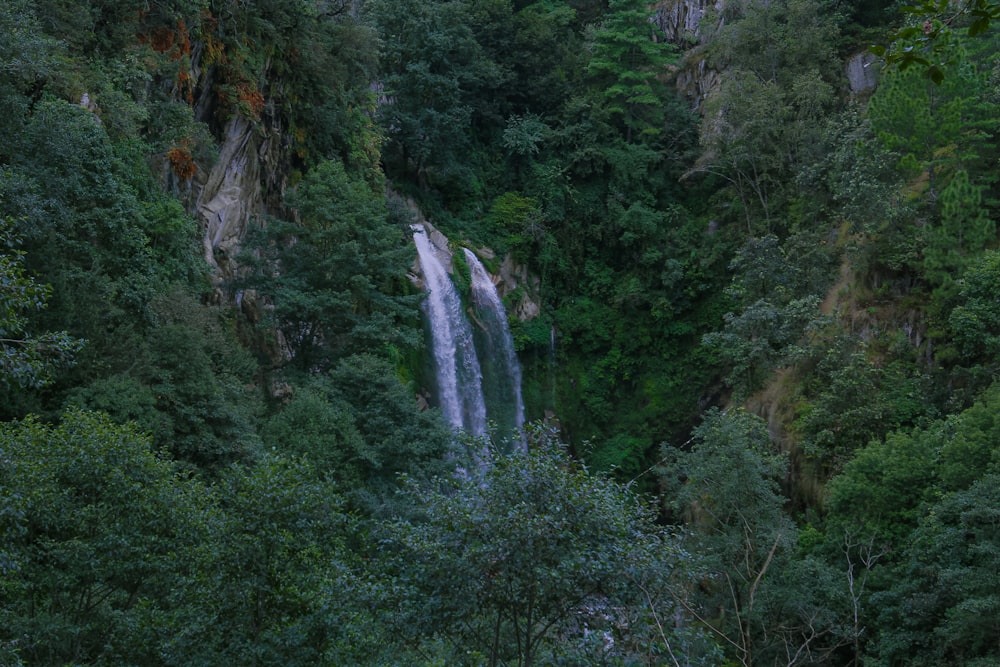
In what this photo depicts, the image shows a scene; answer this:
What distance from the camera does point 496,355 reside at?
85.8 feet

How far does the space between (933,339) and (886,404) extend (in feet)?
7.68

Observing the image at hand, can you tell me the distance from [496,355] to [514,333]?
1383 millimetres

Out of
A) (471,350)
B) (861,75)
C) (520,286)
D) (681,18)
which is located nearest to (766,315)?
(471,350)

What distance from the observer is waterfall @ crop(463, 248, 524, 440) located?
25562mm

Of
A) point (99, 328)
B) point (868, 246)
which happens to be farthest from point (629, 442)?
point (99, 328)

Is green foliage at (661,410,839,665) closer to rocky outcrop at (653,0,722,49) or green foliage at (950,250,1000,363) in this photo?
green foliage at (950,250,1000,363)

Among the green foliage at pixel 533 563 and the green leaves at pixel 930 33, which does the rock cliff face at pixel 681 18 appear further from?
the green leaves at pixel 930 33

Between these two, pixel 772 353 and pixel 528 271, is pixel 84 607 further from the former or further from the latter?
pixel 528 271

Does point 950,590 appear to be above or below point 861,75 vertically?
below

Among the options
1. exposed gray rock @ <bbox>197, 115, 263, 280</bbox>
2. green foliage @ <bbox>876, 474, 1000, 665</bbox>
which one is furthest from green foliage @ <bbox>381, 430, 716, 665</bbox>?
exposed gray rock @ <bbox>197, 115, 263, 280</bbox>

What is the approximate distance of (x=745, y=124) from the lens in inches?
968

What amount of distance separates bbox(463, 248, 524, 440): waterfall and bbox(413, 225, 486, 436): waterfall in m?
0.62

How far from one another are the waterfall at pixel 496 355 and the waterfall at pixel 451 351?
2.03 ft

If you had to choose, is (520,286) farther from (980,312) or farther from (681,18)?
(980,312)
